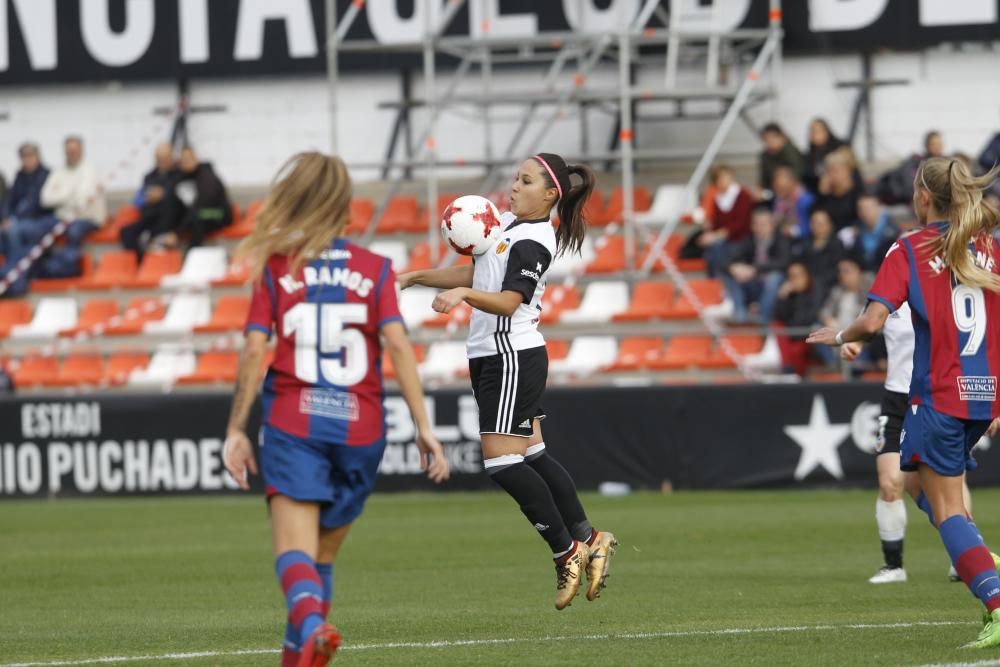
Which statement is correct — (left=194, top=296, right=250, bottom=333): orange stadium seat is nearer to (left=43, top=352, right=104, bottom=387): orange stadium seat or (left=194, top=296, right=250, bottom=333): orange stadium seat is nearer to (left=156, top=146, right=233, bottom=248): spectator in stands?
(left=156, top=146, right=233, bottom=248): spectator in stands

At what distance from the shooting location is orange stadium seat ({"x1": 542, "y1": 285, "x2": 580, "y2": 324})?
880 inches

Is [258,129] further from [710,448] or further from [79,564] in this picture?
[79,564]

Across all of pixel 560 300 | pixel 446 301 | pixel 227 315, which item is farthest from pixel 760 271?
pixel 446 301

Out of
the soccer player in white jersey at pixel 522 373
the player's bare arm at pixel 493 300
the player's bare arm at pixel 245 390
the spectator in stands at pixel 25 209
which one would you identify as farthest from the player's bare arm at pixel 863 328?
the spectator in stands at pixel 25 209

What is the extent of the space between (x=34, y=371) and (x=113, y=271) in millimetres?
2081

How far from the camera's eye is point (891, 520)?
1122 centimetres

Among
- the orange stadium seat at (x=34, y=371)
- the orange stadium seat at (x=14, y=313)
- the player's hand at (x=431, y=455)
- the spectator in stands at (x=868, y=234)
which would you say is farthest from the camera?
the orange stadium seat at (x=14, y=313)

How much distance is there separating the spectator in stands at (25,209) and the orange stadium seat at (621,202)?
7.62 m

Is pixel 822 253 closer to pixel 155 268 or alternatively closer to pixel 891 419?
pixel 891 419

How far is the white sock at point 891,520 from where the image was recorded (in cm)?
1113

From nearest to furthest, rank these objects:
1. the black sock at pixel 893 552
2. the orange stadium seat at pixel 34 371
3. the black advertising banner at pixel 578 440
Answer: the black sock at pixel 893 552 < the black advertising banner at pixel 578 440 < the orange stadium seat at pixel 34 371

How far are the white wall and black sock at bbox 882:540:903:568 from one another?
13884 mm

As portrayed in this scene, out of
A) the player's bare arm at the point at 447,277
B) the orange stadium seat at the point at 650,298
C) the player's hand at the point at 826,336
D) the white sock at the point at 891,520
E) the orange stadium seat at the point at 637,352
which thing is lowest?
the orange stadium seat at the point at 637,352

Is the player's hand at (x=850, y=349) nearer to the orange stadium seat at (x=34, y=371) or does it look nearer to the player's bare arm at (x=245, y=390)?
the player's bare arm at (x=245, y=390)
